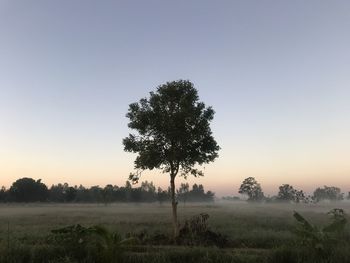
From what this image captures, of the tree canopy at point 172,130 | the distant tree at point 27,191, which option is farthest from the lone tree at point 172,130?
the distant tree at point 27,191

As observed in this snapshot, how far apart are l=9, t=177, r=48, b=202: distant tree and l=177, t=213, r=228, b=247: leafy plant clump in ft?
A: 450

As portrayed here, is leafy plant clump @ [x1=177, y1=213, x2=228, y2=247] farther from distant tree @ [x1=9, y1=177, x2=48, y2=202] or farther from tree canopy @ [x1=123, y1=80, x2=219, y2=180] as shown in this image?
distant tree @ [x1=9, y1=177, x2=48, y2=202]

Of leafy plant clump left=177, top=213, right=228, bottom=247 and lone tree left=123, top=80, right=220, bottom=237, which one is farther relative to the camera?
lone tree left=123, top=80, right=220, bottom=237

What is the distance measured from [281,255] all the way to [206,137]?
A: 1575 centimetres

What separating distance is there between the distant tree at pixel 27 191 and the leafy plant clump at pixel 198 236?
137231mm

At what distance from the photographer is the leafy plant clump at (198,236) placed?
22.1 meters

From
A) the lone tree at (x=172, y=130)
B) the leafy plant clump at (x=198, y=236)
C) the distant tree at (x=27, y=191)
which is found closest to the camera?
the leafy plant clump at (x=198, y=236)

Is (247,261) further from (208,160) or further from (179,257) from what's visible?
(208,160)

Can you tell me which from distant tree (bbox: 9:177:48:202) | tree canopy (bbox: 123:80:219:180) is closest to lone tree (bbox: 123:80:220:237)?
tree canopy (bbox: 123:80:219:180)

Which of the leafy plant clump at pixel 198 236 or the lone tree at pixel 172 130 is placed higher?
the lone tree at pixel 172 130

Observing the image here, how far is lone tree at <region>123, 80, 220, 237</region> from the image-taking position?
2869cm

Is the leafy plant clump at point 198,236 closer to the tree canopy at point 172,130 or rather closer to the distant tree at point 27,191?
the tree canopy at point 172,130

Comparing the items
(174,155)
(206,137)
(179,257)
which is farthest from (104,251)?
(206,137)

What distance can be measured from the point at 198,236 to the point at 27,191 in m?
140
